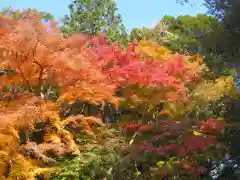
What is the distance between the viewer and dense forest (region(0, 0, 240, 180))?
6.78 m

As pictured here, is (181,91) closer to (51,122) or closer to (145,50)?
(145,50)

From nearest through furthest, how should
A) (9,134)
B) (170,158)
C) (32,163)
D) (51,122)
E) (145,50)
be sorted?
1. (9,134)
2. (32,163)
3. (51,122)
4. (170,158)
5. (145,50)

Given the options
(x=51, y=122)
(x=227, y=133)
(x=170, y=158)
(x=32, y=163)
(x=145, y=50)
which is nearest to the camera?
(x=32, y=163)

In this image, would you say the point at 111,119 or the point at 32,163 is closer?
the point at 32,163

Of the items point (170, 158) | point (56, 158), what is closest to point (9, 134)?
point (56, 158)

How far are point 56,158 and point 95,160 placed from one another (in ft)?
2.69

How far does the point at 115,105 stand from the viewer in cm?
861

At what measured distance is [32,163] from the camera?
6871mm

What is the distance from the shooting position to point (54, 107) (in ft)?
23.9

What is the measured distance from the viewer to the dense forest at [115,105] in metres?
6.78

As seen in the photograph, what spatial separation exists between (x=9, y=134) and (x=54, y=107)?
1.16 metres

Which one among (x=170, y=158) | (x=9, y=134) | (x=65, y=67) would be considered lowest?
(x=170, y=158)

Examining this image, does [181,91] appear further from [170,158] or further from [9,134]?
[9,134]

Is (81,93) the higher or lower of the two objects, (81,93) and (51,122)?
the higher
